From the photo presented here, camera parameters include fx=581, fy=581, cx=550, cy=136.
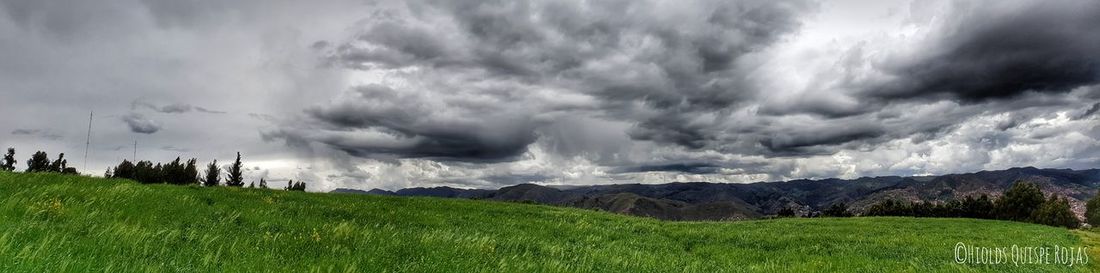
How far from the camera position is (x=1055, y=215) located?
9512cm

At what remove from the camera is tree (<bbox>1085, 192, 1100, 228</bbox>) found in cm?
11546

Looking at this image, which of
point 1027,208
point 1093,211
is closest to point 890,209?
point 1093,211

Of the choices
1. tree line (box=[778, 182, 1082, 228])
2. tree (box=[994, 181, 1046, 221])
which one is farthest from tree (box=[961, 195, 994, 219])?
tree (box=[994, 181, 1046, 221])

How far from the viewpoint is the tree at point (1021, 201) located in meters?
103

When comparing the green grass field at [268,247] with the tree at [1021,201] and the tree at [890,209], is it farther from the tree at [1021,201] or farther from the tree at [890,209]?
the tree at [890,209]

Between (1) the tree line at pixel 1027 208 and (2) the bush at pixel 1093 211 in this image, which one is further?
(2) the bush at pixel 1093 211

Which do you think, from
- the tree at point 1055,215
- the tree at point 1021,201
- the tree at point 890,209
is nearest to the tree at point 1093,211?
the tree at point 1055,215

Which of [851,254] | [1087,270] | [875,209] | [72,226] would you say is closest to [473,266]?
[72,226]

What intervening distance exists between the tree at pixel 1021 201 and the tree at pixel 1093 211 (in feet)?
72.6

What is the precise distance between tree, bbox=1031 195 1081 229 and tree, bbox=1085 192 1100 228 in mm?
21790

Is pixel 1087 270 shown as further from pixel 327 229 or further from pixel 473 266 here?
pixel 327 229

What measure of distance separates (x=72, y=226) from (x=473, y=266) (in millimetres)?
5552

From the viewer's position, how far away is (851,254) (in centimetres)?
1661

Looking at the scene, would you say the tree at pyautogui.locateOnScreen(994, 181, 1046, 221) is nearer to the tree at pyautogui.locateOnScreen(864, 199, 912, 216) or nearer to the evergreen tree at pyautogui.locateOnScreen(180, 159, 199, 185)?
the tree at pyautogui.locateOnScreen(864, 199, 912, 216)
